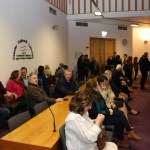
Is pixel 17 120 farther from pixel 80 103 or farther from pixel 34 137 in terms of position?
pixel 80 103

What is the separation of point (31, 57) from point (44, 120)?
163 inches

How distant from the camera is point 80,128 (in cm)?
206

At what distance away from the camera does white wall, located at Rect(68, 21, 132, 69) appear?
10.4m

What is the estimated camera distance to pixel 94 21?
35.4ft

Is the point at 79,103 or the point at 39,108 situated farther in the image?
the point at 39,108

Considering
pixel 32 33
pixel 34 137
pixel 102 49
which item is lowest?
pixel 34 137

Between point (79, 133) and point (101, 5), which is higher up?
point (101, 5)

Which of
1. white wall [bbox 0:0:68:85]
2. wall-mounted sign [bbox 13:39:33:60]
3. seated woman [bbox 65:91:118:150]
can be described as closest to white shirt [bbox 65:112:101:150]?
seated woman [bbox 65:91:118:150]

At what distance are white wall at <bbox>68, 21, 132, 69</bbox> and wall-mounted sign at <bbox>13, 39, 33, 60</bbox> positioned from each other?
3.95 m

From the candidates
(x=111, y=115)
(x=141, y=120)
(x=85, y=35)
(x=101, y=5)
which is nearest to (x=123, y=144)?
(x=111, y=115)

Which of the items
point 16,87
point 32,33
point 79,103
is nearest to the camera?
point 79,103

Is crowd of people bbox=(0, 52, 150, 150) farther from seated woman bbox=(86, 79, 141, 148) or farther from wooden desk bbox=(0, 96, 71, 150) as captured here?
wooden desk bbox=(0, 96, 71, 150)

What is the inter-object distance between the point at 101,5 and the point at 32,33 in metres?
4.14

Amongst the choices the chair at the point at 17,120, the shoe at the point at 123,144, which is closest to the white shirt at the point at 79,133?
the chair at the point at 17,120
